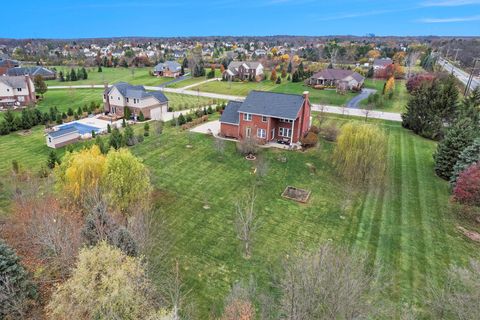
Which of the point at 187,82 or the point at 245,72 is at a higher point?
the point at 245,72

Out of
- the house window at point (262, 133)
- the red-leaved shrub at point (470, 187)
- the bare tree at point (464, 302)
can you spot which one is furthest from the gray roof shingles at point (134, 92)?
the bare tree at point (464, 302)

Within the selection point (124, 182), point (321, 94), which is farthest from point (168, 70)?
point (124, 182)

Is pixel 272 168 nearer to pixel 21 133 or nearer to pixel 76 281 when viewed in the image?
pixel 76 281

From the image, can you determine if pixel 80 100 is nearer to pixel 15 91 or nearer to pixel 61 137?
pixel 15 91

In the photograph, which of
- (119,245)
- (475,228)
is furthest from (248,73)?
(119,245)

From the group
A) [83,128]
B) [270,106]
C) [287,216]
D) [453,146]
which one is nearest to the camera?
[287,216]

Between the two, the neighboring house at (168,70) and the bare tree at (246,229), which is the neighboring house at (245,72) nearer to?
the neighboring house at (168,70)

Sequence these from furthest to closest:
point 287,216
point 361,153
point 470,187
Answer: point 361,153
point 287,216
point 470,187
